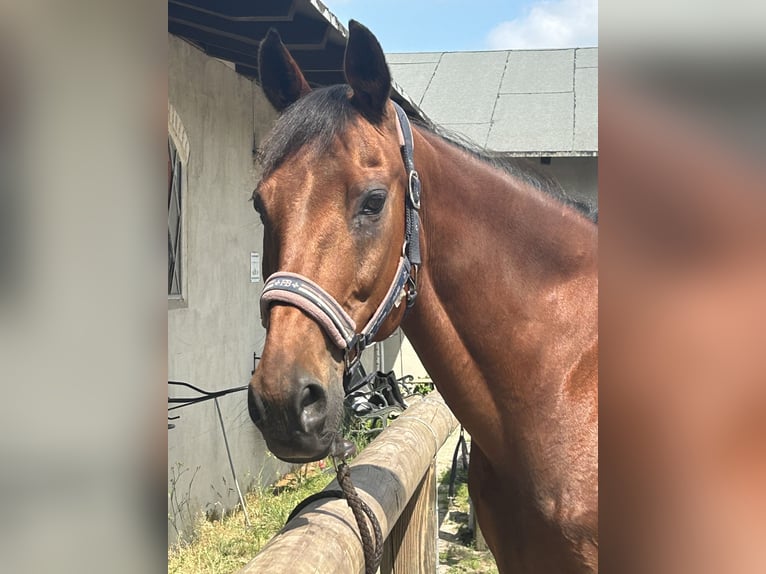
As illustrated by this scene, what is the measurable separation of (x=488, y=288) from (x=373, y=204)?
412 mm

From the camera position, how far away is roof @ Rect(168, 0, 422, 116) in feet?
10.7

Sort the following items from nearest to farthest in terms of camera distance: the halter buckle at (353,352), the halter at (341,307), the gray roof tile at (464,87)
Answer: the halter at (341,307)
the halter buckle at (353,352)
the gray roof tile at (464,87)

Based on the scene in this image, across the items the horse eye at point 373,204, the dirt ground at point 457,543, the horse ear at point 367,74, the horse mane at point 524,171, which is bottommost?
the dirt ground at point 457,543

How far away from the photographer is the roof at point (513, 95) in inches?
304

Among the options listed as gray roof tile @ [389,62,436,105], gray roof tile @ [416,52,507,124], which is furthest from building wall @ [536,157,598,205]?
gray roof tile @ [389,62,436,105]

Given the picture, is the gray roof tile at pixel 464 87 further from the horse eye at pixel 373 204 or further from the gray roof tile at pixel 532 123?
the horse eye at pixel 373 204

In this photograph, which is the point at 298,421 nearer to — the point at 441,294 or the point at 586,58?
the point at 441,294

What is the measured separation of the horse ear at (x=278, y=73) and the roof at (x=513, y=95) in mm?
5063

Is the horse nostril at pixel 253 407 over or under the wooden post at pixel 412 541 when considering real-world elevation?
over

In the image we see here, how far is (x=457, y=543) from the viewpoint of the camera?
432cm

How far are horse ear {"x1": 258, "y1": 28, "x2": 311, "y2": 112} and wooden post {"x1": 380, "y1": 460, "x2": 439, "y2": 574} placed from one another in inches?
66.1

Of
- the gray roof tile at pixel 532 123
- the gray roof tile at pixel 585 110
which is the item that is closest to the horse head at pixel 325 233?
the gray roof tile at pixel 585 110

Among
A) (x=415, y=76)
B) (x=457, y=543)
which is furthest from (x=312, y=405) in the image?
(x=415, y=76)
